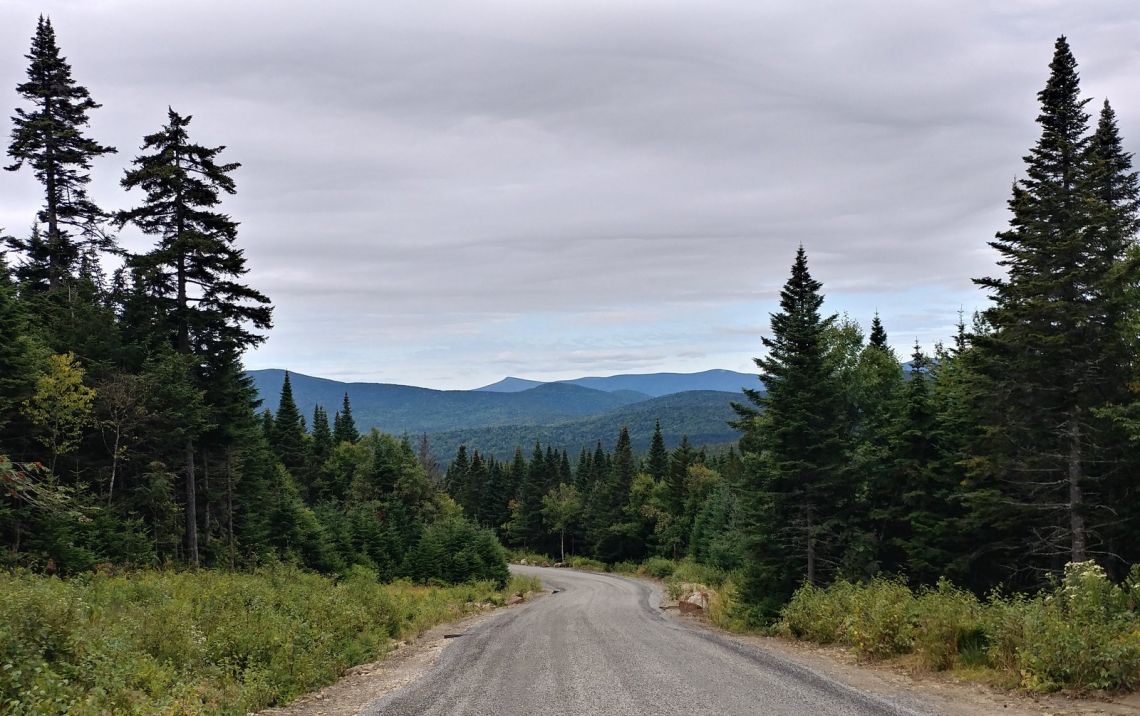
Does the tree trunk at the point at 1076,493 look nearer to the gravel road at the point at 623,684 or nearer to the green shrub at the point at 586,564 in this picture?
the gravel road at the point at 623,684

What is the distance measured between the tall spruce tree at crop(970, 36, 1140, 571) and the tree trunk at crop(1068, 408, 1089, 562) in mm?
32

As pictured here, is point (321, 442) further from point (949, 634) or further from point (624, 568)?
point (949, 634)

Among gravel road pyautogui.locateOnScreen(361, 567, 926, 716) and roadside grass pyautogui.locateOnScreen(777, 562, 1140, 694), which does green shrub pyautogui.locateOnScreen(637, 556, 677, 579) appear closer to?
gravel road pyautogui.locateOnScreen(361, 567, 926, 716)

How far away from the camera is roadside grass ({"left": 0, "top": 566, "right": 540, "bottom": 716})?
283 inches

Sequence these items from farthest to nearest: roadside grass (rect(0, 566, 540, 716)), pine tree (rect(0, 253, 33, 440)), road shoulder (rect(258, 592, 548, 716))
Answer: pine tree (rect(0, 253, 33, 440)), road shoulder (rect(258, 592, 548, 716)), roadside grass (rect(0, 566, 540, 716))

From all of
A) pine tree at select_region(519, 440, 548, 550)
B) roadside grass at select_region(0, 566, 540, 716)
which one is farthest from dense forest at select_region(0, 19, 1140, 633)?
pine tree at select_region(519, 440, 548, 550)

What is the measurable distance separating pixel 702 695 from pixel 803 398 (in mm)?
16026

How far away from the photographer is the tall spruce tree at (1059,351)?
56.9ft

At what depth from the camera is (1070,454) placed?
17.9 meters

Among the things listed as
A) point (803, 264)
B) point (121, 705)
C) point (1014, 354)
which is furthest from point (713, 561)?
point (121, 705)

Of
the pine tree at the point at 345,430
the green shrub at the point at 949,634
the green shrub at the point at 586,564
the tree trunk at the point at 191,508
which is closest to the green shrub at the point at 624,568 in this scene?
the green shrub at the point at 586,564

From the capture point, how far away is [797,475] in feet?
76.2

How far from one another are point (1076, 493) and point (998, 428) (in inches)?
98.5

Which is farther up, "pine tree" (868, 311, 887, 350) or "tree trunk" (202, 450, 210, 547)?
"pine tree" (868, 311, 887, 350)
